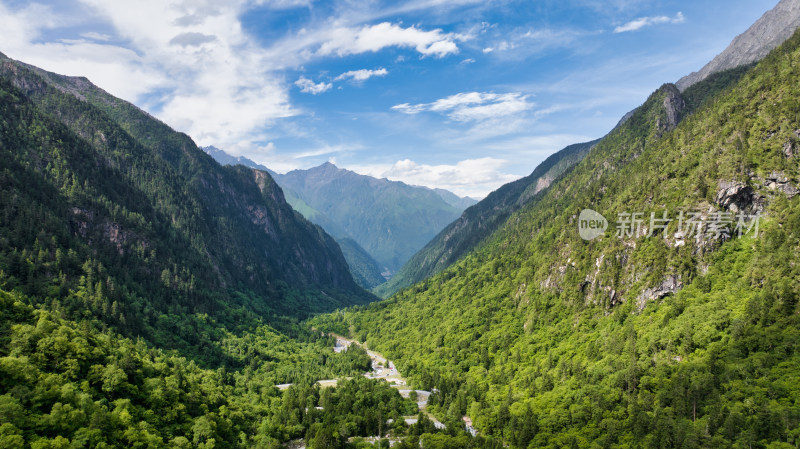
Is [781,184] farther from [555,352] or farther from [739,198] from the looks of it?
[555,352]


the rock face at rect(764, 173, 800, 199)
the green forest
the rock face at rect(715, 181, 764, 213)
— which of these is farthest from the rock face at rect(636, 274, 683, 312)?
the rock face at rect(764, 173, 800, 199)

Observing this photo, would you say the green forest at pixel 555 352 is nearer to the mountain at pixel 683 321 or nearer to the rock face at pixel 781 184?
the rock face at pixel 781 184

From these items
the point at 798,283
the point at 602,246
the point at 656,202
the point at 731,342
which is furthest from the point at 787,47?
the point at 731,342

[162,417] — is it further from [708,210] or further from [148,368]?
[708,210]

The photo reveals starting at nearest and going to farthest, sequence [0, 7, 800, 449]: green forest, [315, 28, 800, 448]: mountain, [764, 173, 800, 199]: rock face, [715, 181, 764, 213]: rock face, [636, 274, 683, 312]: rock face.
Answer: [0, 7, 800, 449]: green forest → [315, 28, 800, 448]: mountain → [764, 173, 800, 199]: rock face → [715, 181, 764, 213]: rock face → [636, 274, 683, 312]: rock face

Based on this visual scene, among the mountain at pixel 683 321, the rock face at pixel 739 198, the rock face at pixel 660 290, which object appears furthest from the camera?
the rock face at pixel 660 290

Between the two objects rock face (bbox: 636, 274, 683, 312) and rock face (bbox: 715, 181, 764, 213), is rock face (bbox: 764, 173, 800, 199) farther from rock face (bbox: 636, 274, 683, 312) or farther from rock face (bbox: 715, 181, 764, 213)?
rock face (bbox: 636, 274, 683, 312)

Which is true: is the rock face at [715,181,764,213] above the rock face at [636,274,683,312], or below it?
above

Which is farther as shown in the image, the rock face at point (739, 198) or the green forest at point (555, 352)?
the rock face at point (739, 198)

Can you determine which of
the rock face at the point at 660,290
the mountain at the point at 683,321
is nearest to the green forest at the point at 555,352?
the rock face at the point at 660,290
